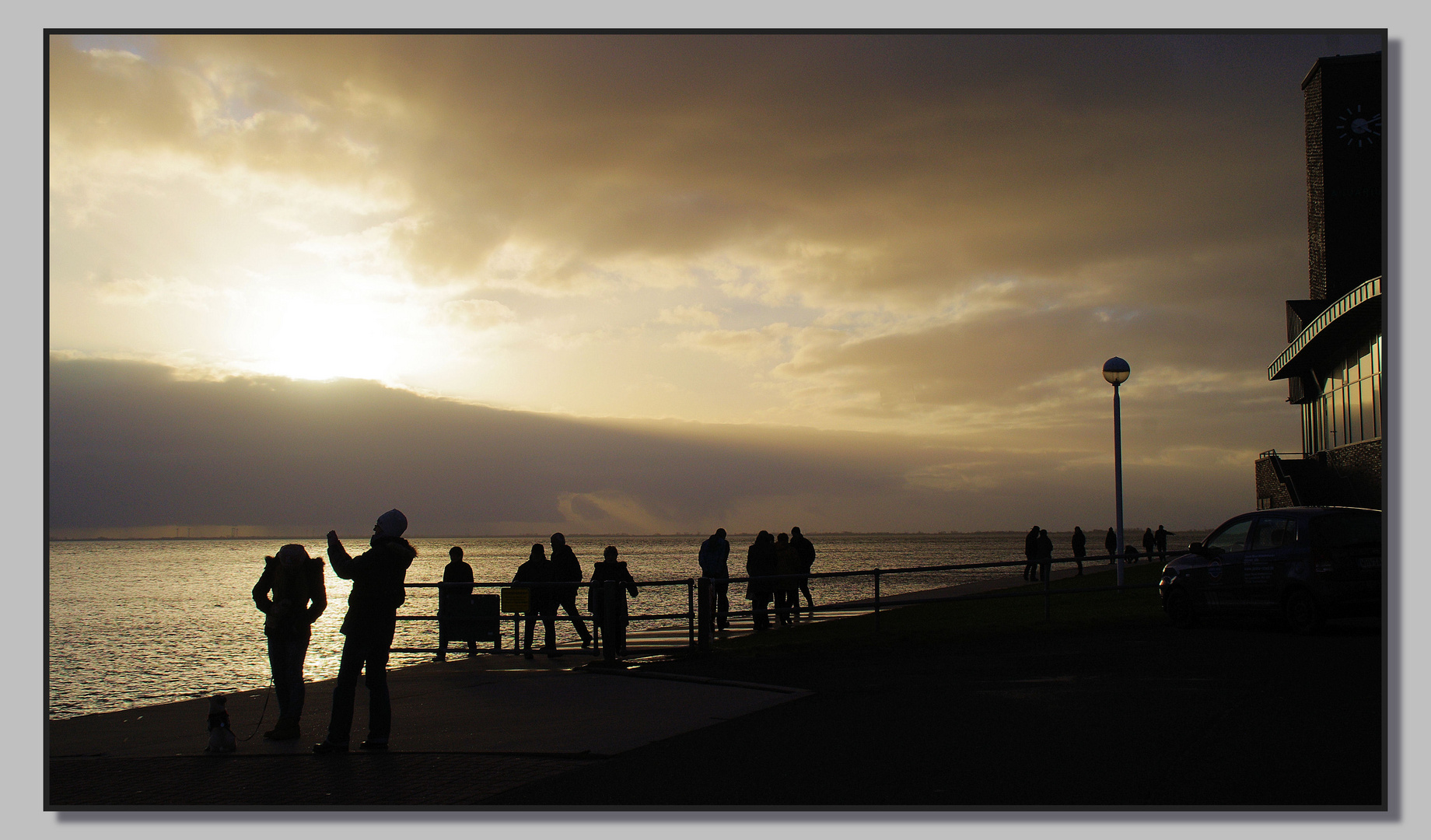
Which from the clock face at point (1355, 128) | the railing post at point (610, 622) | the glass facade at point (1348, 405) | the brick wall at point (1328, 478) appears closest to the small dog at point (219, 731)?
the railing post at point (610, 622)

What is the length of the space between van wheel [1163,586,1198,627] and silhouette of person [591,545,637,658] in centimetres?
750

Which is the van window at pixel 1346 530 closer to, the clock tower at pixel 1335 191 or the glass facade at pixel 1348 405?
the glass facade at pixel 1348 405

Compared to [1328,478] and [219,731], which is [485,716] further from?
[1328,478]

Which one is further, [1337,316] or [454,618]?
[1337,316]

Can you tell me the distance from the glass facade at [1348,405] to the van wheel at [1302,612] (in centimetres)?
1975

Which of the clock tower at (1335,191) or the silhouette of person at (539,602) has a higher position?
the clock tower at (1335,191)

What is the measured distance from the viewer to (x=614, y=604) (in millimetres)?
12953

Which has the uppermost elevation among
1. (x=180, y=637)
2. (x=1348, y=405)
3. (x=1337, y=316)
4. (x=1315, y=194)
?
(x=1315, y=194)

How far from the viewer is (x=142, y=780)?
271 inches

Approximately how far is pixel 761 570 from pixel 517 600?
5.32 metres

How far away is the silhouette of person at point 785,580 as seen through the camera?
61.4 ft

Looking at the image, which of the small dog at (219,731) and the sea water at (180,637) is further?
the sea water at (180,637)

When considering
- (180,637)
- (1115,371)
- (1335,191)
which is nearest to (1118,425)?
(1115,371)

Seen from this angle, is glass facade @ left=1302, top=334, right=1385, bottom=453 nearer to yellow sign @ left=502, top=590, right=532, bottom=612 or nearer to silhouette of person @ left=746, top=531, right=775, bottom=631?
silhouette of person @ left=746, top=531, right=775, bottom=631
